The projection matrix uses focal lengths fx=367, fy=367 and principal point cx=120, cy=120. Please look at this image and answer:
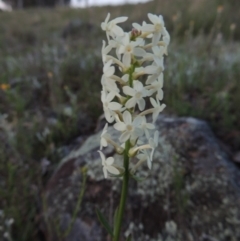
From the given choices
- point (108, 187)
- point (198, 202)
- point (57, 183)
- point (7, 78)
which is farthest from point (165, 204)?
point (7, 78)

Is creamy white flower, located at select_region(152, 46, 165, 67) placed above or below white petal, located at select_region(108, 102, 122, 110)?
above

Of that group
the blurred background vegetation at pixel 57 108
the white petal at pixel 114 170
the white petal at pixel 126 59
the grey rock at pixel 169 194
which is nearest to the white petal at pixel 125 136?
the white petal at pixel 114 170

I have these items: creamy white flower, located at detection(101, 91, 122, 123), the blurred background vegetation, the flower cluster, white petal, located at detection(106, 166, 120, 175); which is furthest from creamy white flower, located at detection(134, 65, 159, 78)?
the blurred background vegetation

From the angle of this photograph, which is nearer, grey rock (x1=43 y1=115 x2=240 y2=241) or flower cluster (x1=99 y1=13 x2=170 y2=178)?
flower cluster (x1=99 y1=13 x2=170 y2=178)

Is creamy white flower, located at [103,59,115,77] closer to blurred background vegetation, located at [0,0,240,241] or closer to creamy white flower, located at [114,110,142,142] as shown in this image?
creamy white flower, located at [114,110,142,142]

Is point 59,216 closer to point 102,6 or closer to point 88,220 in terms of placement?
point 88,220

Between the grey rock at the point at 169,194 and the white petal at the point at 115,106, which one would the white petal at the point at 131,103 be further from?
the grey rock at the point at 169,194
